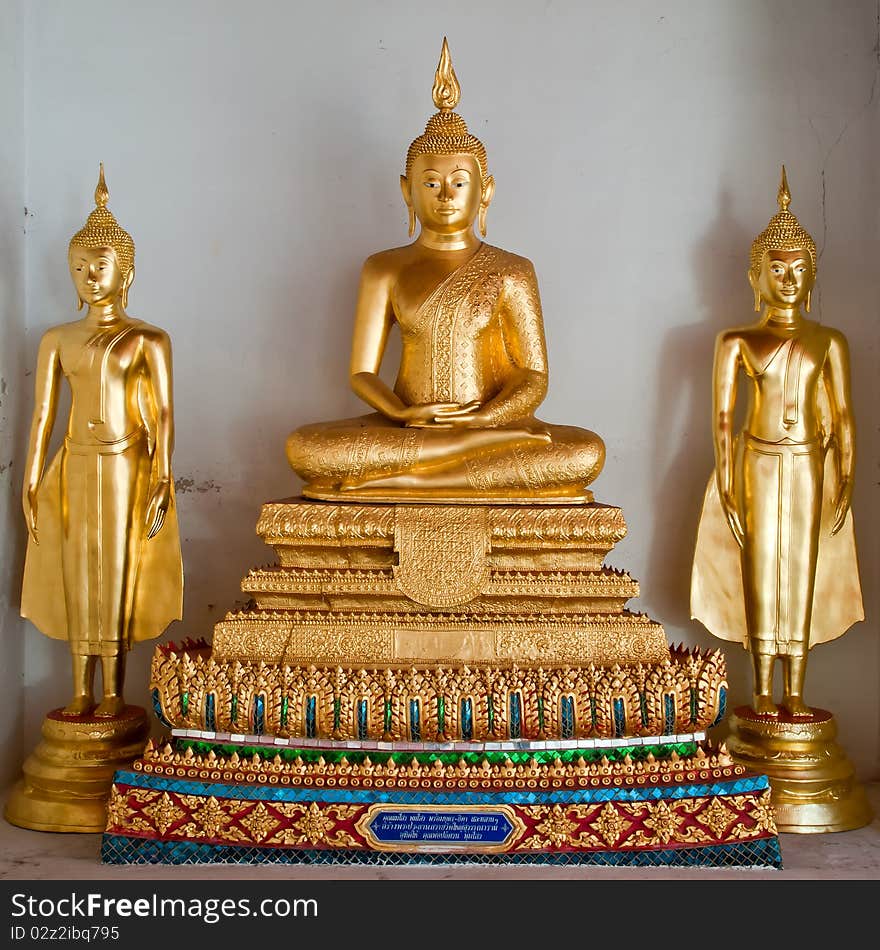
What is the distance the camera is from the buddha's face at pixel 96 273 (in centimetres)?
371

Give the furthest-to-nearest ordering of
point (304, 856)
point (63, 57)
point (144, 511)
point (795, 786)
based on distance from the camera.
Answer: point (63, 57) → point (144, 511) → point (795, 786) → point (304, 856)

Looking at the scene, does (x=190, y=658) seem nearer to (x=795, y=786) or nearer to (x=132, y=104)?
(x=795, y=786)

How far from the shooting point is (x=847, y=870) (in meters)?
3.15

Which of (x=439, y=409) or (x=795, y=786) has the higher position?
(x=439, y=409)

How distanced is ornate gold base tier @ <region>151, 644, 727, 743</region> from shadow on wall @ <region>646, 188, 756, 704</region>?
3.51 feet

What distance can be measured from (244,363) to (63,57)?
4.16 ft

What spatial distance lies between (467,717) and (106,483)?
4.42 ft

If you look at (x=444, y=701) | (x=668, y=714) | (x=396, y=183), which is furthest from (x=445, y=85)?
(x=668, y=714)

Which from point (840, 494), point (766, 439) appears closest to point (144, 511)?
point (766, 439)

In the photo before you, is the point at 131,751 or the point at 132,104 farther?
the point at 132,104

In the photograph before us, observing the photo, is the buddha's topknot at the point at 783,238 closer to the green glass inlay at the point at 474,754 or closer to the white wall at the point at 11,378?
the green glass inlay at the point at 474,754

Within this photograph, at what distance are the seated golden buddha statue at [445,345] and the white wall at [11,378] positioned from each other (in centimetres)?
106

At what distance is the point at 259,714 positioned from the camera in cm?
321

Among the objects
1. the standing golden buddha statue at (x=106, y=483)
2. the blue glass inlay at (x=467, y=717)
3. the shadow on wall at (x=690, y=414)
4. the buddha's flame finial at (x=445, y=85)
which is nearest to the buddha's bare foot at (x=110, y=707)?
the standing golden buddha statue at (x=106, y=483)
